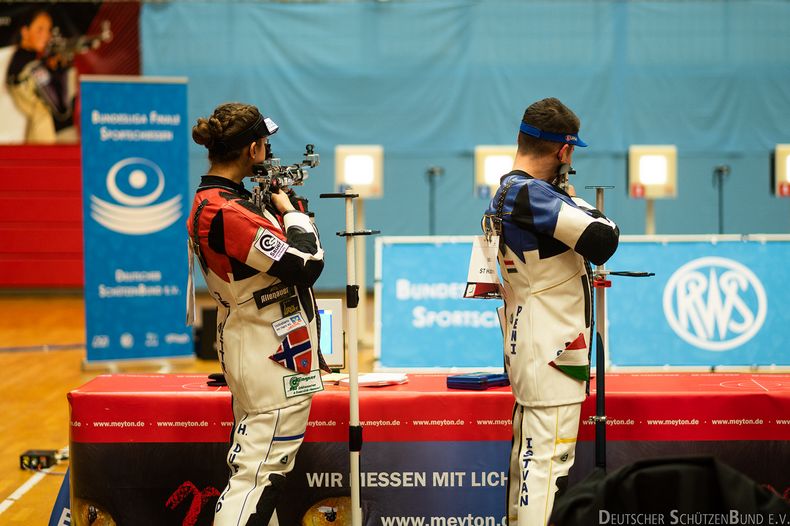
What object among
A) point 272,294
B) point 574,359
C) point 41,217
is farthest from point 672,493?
point 41,217

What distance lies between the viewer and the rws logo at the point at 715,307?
5660 mm

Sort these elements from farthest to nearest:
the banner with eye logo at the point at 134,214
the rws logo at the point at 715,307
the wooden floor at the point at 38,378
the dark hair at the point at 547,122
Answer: the banner with eye logo at the point at 134,214 < the rws logo at the point at 715,307 < the wooden floor at the point at 38,378 < the dark hair at the point at 547,122

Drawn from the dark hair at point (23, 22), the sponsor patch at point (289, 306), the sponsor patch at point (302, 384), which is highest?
the dark hair at point (23, 22)

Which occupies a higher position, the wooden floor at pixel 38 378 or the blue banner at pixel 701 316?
the blue banner at pixel 701 316

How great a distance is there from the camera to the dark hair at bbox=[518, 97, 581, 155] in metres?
2.95

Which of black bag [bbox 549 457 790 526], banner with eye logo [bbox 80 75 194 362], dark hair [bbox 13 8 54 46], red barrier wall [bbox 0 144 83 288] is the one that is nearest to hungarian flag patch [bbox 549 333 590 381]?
black bag [bbox 549 457 790 526]

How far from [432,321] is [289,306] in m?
2.99

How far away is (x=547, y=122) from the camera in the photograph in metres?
2.95

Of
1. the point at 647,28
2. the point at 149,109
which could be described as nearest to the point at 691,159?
the point at 647,28

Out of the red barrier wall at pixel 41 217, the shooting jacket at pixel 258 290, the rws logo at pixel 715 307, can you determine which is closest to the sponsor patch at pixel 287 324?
the shooting jacket at pixel 258 290

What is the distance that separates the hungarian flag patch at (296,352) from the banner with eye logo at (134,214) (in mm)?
4868

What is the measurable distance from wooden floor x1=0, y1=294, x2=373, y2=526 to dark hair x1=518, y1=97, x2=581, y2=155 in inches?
102

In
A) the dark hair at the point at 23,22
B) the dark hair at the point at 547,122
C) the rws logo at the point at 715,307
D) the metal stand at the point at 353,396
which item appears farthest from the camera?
the dark hair at the point at 23,22

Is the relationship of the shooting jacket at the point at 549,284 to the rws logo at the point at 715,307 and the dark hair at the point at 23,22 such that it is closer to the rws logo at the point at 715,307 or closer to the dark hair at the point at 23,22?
the rws logo at the point at 715,307
